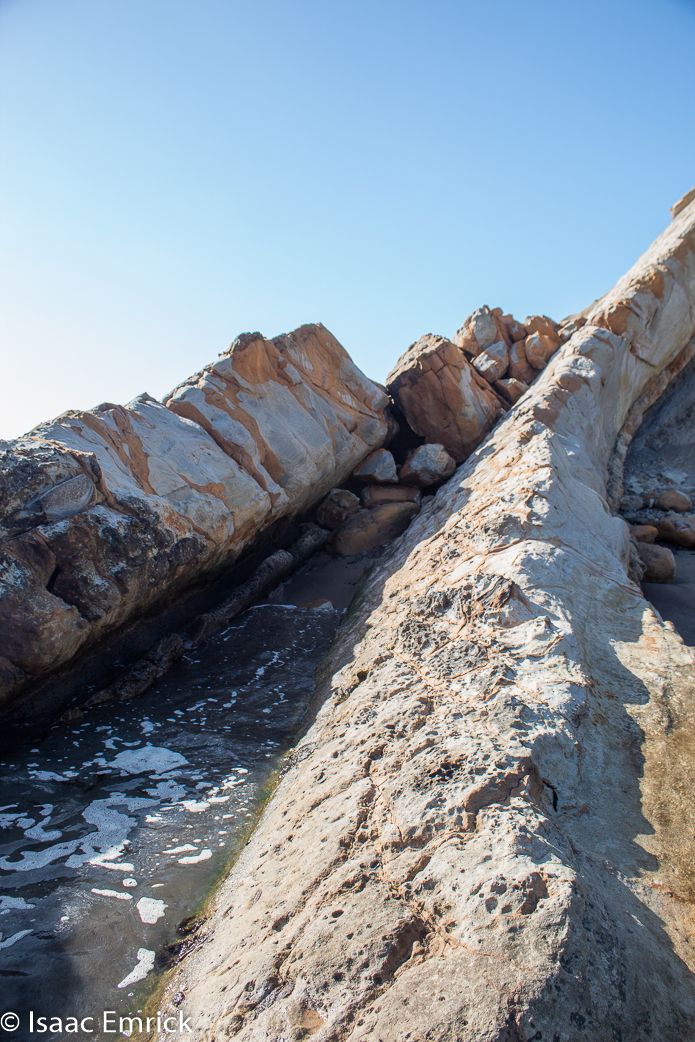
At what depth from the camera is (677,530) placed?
7.34 metres

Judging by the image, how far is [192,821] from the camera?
3613 mm

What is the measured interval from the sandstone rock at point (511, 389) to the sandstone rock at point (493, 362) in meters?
0.17

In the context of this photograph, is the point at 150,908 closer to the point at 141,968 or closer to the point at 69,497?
the point at 141,968

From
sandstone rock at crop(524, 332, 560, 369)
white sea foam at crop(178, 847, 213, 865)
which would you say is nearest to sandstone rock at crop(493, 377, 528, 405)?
sandstone rock at crop(524, 332, 560, 369)

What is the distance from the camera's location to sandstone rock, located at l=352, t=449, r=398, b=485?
8680 millimetres

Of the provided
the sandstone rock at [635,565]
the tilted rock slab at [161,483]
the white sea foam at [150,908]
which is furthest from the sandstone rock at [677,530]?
the white sea foam at [150,908]

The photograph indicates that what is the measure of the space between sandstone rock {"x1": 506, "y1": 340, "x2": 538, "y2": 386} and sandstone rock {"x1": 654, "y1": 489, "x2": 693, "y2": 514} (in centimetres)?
299

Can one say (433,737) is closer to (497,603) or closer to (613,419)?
(497,603)

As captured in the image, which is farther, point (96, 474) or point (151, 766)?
point (96, 474)

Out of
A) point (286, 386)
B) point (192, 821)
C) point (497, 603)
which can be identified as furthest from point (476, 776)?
point (286, 386)

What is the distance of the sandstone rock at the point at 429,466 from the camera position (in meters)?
8.55

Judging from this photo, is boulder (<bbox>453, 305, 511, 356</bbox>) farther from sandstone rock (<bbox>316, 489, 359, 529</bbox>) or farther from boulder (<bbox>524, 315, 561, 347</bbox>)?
sandstone rock (<bbox>316, 489, 359, 529</bbox>)

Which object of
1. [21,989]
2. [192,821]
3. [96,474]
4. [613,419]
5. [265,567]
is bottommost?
[21,989]

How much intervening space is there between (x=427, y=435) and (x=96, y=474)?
5.48 m
